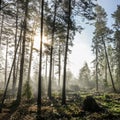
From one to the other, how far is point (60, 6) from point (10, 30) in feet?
27.0

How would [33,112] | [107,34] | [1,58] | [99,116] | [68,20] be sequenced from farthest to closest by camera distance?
[1,58] < [107,34] < [68,20] < [33,112] < [99,116]

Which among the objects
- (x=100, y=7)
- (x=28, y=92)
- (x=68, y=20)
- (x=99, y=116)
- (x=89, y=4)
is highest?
(x=100, y=7)

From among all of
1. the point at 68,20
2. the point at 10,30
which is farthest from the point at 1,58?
the point at 68,20

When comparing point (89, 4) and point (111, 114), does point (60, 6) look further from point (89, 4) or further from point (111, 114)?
point (111, 114)

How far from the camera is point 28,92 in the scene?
2645cm

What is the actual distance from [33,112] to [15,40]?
1863cm

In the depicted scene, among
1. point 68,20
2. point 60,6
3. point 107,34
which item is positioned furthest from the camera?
point 107,34

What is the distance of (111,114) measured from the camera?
16.1 meters

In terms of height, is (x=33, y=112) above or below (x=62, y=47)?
below

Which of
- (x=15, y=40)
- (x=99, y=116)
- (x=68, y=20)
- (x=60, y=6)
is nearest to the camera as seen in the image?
(x=99, y=116)

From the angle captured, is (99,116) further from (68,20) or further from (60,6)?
(60,6)

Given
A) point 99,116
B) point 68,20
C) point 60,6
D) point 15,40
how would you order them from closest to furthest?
point 99,116
point 68,20
point 60,6
point 15,40

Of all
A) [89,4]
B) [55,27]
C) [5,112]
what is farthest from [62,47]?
[5,112]

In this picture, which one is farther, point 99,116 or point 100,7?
point 100,7
